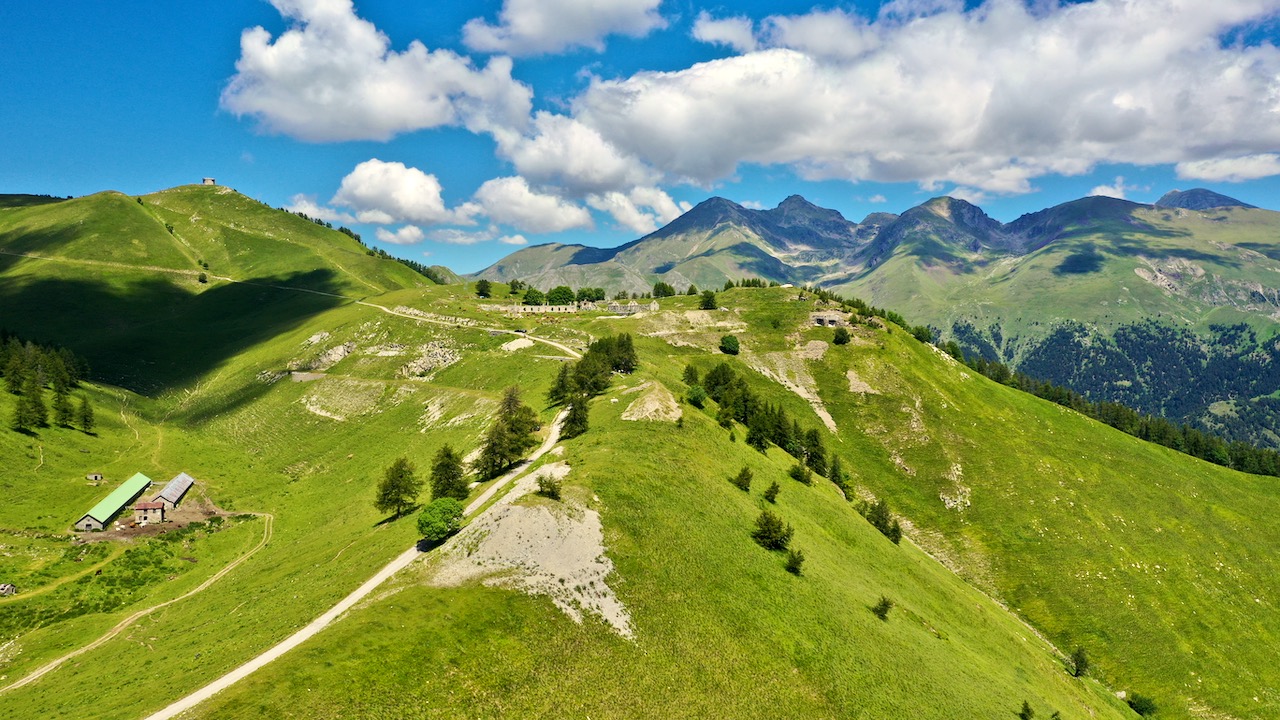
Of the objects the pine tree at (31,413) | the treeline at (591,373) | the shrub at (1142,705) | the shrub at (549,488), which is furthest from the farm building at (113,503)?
the shrub at (1142,705)

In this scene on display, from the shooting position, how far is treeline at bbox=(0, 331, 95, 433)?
9488cm

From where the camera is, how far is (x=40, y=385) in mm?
111438

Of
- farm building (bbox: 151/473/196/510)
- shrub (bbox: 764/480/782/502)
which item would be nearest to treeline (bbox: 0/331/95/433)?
farm building (bbox: 151/473/196/510)

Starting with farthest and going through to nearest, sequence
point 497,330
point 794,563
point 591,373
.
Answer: point 497,330, point 591,373, point 794,563

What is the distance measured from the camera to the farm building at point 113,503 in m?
76.8

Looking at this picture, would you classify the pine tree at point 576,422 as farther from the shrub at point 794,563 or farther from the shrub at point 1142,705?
the shrub at point 1142,705

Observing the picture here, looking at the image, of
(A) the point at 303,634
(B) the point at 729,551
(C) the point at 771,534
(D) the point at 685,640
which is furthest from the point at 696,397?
(A) the point at 303,634

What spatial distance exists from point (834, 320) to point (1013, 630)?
106 m

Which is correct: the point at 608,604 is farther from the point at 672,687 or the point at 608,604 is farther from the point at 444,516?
the point at 444,516

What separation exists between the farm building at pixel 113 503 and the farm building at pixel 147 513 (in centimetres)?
251

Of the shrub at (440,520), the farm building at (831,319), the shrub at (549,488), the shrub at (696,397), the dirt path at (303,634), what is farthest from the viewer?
the farm building at (831,319)

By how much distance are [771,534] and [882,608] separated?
14.5 metres

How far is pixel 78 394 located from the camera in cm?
11988

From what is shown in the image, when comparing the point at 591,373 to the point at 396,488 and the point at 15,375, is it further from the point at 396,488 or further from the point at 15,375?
the point at 15,375
